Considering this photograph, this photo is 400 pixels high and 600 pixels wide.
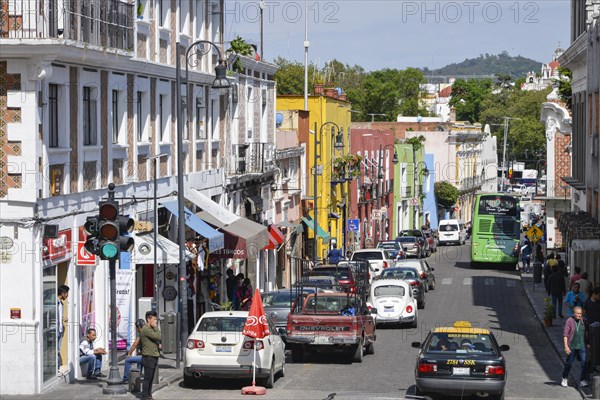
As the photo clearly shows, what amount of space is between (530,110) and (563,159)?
91.3 metres

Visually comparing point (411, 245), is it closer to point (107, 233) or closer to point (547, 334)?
point (547, 334)

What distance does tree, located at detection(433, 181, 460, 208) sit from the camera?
10100 cm

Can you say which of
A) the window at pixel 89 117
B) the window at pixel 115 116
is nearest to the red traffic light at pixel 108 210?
the window at pixel 89 117

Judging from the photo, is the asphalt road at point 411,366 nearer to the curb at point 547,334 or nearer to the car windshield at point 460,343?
the curb at point 547,334

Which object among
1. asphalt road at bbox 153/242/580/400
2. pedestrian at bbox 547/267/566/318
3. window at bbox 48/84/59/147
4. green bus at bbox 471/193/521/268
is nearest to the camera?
asphalt road at bbox 153/242/580/400

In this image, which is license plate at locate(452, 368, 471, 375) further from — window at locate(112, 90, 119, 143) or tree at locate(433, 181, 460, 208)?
tree at locate(433, 181, 460, 208)

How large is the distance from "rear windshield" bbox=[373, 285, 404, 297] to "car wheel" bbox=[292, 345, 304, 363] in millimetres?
8864

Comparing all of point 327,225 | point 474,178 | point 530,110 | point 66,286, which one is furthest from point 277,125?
point 530,110

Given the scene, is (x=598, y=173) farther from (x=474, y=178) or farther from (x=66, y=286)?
(x=474, y=178)

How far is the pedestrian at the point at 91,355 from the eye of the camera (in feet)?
81.1

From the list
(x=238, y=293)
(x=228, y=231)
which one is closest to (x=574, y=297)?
(x=228, y=231)

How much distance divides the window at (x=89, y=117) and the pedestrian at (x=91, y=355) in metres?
4.23

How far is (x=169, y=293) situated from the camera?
2892 centimetres

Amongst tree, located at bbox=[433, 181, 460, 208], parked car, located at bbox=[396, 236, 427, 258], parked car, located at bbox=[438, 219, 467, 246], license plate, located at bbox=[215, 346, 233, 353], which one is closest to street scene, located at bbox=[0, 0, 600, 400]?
license plate, located at bbox=[215, 346, 233, 353]
